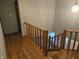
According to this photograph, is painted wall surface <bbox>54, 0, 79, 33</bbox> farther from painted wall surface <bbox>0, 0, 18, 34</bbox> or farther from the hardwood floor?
painted wall surface <bbox>0, 0, 18, 34</bbox>

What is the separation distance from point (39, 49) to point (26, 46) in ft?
2.30

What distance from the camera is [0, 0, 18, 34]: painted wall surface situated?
5.89 m

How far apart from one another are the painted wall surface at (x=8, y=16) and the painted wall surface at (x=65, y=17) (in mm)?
2734

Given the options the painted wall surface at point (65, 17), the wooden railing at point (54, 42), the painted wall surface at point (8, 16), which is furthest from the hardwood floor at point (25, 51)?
the painted wall surface at point (65, 17)

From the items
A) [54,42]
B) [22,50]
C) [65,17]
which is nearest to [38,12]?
[65,17]

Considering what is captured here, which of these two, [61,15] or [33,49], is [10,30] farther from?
[61,15]

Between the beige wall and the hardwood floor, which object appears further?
the beige wall

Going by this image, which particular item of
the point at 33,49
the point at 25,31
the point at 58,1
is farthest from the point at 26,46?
the point at 58,1

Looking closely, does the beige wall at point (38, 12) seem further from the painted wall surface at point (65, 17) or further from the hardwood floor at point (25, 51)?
the hardwood floor at point (25, 51)

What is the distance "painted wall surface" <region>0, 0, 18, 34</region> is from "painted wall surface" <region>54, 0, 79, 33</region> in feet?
8.97

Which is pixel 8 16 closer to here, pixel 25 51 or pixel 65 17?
pixel 25 51

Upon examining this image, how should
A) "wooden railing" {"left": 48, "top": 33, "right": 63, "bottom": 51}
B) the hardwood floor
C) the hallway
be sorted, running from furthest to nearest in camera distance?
1. "wooden railing" {"left": 48, "top": 33, "right": 63, "bottom": 51}
2. the hallway
3. the hardwood floor

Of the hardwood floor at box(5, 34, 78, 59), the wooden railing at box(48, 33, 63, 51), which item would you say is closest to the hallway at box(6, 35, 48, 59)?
the hardwood floor at box(5, 34, 78, 59)

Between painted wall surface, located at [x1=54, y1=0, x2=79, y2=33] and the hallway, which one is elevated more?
painted wall surface, located at [x1=54, y1=0, x2=79, y2=33]
